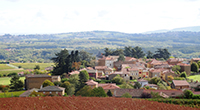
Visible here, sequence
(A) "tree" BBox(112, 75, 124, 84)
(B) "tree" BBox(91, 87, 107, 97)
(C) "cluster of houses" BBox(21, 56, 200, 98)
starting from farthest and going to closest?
1. (A) "tree" BBox(112, 75, 124, 84)
2. (C) "cluster of houses" BBox(21, 56, 200, 98)
3. (B) "tree" BBox(91, 87, 107, 97)

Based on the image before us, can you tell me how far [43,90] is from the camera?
44406 mm

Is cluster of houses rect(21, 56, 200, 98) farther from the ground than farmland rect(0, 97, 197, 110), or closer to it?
closer to it


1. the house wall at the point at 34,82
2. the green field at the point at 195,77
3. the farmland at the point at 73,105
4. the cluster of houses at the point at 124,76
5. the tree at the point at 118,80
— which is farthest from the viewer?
the green field at the point at 195,77

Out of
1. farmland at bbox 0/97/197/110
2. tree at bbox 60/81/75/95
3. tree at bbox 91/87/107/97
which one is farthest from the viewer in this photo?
tree at bbox 60/81/75/95

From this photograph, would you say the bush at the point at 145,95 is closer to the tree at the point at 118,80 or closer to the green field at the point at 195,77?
the tree at the point at 118,80

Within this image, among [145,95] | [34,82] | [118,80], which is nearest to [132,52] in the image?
[118,80]

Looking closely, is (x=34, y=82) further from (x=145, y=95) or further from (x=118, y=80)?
(x=145, y=95)

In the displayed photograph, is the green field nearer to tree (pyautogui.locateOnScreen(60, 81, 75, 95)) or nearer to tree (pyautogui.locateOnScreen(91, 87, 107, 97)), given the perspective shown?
tree (pyautogui.locateOnScreen(60, 81, 75, 95))

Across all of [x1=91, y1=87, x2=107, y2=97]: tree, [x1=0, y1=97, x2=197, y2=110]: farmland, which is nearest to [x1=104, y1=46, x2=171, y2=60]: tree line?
[x1=91, y1=87, x2=107, y2=97]: tree

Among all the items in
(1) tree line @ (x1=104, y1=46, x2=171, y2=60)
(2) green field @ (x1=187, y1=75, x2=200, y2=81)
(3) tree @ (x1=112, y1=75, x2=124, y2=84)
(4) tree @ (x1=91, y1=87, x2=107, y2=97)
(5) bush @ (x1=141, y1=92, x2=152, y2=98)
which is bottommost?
(2) green field @ (x1=187, y1=75, x2=200, y2=81)

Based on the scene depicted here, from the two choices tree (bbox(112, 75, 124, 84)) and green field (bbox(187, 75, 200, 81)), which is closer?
tree (bbox(112, 75, 124, 84))

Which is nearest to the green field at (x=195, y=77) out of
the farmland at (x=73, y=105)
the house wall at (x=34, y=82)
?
the house wall at (x=34, y=82)

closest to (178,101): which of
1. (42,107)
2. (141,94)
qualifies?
(141,94)

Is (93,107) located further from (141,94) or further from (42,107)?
(141,94)
